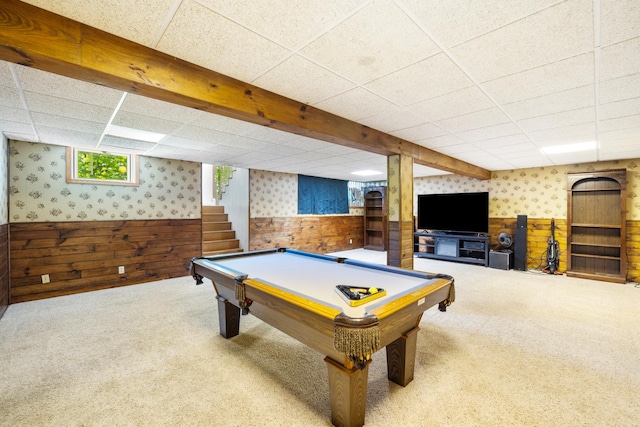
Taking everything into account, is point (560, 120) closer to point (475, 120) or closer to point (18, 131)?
point (475, 120)

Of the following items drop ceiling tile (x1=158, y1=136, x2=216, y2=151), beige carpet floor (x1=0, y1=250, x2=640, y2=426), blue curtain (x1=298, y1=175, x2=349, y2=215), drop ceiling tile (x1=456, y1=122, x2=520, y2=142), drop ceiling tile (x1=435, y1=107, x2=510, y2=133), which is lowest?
beige carpet floor (x1=0, y1=250, x2=640, y2=426)

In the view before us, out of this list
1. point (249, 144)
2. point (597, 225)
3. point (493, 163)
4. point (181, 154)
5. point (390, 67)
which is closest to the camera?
point (390, 67)

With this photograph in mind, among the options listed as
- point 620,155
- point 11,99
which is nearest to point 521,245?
point 620,155

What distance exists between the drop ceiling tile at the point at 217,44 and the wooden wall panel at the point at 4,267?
3689mm

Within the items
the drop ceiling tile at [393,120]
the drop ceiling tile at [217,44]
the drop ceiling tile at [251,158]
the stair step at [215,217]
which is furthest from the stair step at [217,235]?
the drop ceiling tile at [217,44]

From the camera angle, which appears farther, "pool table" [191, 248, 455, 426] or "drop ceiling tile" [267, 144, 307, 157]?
"drop ceiling tile" [267, 144, 307, 157]

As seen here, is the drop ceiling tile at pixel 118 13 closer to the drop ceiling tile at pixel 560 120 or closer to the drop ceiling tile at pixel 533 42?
the drop ceiling tile at pixel 533 42

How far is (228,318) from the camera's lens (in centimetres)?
276

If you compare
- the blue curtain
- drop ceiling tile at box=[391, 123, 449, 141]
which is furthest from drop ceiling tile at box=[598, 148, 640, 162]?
the blue curtain

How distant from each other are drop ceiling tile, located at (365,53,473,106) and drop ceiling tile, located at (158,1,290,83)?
0.84m

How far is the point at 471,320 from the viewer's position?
127 inches

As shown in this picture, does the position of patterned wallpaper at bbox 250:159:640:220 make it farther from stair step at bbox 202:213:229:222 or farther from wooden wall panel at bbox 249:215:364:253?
stair step at bbox 202:213:229:222

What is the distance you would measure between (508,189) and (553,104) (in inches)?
178

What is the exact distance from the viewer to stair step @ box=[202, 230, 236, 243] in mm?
6586
